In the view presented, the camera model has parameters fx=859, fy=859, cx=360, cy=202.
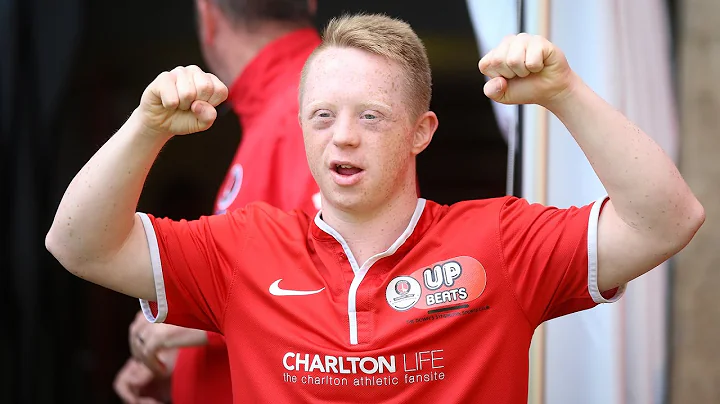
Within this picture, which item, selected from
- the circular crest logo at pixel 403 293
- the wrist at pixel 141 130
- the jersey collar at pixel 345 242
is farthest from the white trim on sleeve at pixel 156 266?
the circular crest logo at pixel 403 293

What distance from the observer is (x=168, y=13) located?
255 cm

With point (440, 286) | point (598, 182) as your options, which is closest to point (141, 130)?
point (440, 286)

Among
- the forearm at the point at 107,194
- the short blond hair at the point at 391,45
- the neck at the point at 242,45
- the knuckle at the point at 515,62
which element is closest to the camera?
the knuckle at the point at 515,62

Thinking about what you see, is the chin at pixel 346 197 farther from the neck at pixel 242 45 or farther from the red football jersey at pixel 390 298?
the neck at pixel 242 45

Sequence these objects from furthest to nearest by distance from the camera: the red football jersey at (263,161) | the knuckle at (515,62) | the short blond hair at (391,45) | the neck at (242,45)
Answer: the neck at (242,45) < the red football jersey at (263,161) < the short blond hair at (391,45) < the knuckle at (515,62)

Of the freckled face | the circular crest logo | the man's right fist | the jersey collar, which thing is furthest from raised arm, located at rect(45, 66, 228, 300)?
the circular crest logo

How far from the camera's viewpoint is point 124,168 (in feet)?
4.95

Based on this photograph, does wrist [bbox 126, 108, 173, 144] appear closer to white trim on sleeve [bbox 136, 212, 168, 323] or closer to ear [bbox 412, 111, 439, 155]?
white trim on sleeve [bbox 136, 212, 168, 323]

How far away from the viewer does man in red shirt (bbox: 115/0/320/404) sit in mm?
2092

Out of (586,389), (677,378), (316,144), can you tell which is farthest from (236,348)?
(677,378)

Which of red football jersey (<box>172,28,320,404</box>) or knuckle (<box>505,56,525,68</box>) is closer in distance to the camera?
knuckle (<box>505,56,525,68</box>)

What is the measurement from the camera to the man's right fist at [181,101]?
1.47 metres

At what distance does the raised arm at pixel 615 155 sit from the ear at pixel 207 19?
128 cm

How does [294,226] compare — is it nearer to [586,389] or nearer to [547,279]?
[547,279]
